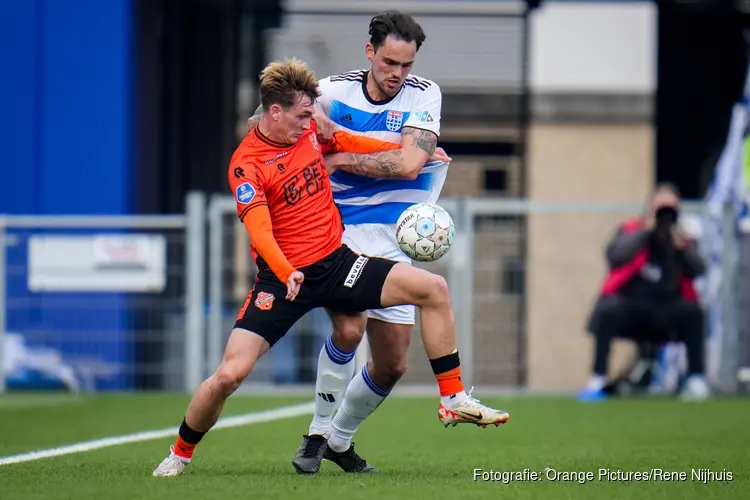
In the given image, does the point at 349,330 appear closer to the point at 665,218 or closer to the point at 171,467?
the point at 171,467

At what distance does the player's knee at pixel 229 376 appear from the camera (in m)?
5.94

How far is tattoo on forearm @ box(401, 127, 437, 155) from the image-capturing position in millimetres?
6488

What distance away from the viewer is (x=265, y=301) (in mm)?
6074

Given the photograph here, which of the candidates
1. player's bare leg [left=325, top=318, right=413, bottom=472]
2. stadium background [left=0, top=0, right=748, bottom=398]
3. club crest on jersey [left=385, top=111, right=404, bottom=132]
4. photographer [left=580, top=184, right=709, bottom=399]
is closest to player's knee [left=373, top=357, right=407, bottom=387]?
player's bare leg [left=325, top=318, right=413, bottom=472]

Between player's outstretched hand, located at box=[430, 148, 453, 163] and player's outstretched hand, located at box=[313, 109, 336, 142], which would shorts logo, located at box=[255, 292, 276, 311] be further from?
player's outstretched hand, located at box=[430, 148, 453, 163]

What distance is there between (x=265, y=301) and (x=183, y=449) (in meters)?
0.74

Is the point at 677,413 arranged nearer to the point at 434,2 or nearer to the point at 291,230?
the point at 291,230

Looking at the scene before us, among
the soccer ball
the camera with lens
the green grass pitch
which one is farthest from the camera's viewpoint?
the camera with lens

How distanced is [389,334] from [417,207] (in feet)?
1.97

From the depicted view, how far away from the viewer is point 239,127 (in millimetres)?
15086

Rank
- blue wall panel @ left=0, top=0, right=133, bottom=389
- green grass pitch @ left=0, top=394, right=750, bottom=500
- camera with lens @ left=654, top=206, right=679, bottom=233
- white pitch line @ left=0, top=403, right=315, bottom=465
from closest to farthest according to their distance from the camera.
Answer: green grass pitch @ left=0, top=394, right=750, bottom=500 → white pitch line @ left=0, top=403, right=315, bottom=465 → camera with lens @ left=654, top=206, right=679, bottom=233 → blue wall panel @ left=0, top=0, right=133, bottom=389

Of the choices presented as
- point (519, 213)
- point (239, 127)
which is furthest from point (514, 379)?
point (239, 127)

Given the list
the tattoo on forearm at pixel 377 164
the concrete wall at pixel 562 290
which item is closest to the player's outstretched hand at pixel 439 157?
the tattoo on forearm at pixel 377 164

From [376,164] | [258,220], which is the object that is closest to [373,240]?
[376,164]
